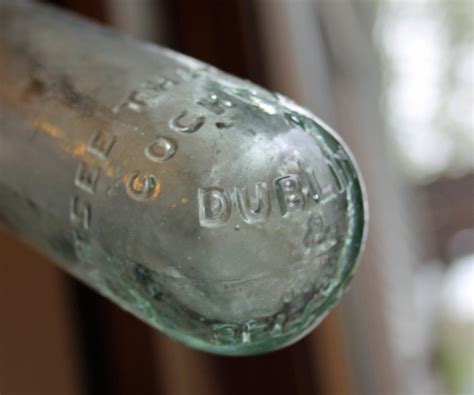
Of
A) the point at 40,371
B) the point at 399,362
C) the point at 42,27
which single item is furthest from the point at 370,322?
the point at 42,27

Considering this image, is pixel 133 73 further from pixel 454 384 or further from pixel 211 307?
pixel 454 384

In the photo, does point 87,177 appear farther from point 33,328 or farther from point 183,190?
point 33,328

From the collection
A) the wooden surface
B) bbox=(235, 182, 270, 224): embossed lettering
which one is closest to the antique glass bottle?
bbox=(235, 182, 270, 224): embossed lettering

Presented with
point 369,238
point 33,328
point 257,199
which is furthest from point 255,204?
point 369,238

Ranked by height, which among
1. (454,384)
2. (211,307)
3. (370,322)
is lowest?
(454,384)

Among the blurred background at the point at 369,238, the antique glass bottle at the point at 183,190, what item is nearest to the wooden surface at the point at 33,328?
the blurred background at the point at 369,238

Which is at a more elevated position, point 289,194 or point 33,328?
point 289,194
